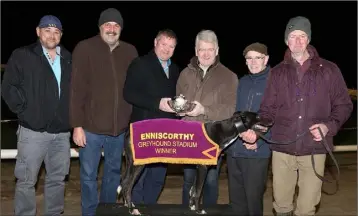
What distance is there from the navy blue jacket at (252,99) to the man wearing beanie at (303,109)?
0.07 metres

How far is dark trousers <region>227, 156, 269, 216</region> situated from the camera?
13.0 ft

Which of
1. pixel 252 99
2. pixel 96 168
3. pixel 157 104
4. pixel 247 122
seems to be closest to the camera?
pixel 247 122

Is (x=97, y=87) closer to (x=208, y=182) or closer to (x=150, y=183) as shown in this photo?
(x=150, y=183)

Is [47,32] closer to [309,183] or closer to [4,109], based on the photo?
[309,183]

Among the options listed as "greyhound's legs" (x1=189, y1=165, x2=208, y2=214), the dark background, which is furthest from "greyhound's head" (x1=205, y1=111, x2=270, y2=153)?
the dark background

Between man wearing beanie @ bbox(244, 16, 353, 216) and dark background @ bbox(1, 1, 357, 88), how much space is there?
71.1ft

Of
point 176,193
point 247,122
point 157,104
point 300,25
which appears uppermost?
point 300,25

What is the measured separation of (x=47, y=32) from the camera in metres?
4.19

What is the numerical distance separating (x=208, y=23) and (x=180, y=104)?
31.6 metres

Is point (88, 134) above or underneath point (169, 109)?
underneath

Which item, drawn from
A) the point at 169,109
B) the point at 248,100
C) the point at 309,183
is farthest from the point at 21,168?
the point at 309,183

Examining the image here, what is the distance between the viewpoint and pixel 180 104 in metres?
3.75

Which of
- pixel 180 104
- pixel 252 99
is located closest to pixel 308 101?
pixel 252 99

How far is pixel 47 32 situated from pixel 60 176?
1.39 metres
